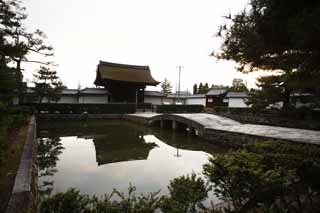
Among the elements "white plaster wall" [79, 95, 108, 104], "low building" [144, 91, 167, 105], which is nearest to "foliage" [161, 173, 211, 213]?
"white plaster wall" [79, 95, 108, 104]

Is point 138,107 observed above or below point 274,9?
below

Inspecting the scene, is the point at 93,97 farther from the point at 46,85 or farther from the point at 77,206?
the point at 77,206

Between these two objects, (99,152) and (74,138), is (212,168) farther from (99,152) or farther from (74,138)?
(74,138)

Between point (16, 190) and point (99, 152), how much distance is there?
19.2ft

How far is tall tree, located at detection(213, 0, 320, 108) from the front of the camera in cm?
259

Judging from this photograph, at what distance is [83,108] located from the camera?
20.3 m

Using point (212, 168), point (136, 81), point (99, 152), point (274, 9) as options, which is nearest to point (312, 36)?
point (274, 9)

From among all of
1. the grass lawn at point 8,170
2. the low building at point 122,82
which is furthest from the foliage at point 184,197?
the low building at point 122,82

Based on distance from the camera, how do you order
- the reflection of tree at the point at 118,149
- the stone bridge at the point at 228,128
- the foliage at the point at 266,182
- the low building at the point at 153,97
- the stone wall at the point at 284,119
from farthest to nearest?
1. the low building at the point at 153,97
2. the stone wall at the point at 284,119
3. the stone bridge at the point at 228,128
4. the reflection of tree at the point at 118,149
5. the foliage at the point at 266,182

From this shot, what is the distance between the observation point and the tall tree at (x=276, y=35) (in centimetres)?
259

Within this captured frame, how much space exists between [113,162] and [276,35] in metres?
6.07

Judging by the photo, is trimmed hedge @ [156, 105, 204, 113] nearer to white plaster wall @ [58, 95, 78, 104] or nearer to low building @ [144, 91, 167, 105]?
low building @ [144, 91, 167, 105]

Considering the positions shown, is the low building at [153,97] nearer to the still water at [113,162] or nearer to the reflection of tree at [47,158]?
the still water at [113,162]

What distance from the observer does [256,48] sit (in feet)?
11.7
